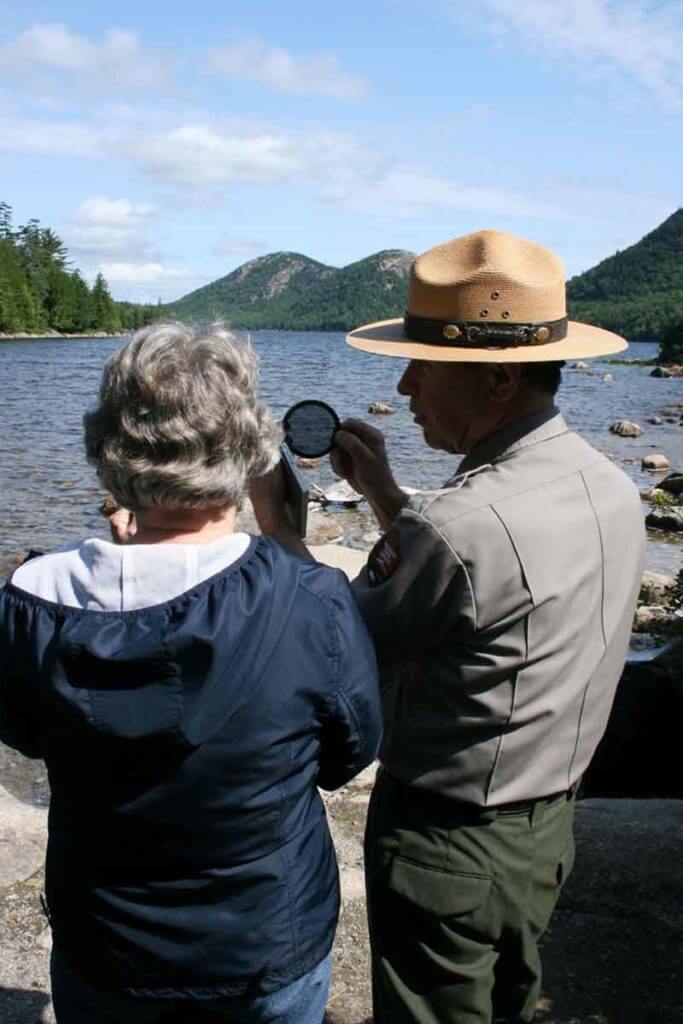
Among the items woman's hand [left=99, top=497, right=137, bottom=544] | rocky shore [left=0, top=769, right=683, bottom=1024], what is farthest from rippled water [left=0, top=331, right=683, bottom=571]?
rocky shore [left=0, top=769, right=683, bottom=1024]

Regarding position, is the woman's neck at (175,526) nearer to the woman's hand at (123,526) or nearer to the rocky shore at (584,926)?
the woman's hand at (123,526)

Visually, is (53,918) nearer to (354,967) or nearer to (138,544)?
(138,544)

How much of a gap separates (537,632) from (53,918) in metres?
1.19

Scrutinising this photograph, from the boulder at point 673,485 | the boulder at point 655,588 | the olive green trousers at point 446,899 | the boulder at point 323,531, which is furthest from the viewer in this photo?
the boulder at point 673,485

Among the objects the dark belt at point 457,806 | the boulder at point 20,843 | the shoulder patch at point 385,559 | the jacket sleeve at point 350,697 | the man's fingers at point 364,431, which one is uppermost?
the man's fingers at point 364,431

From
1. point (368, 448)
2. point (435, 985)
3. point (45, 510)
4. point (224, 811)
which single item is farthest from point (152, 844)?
point (45, 510)

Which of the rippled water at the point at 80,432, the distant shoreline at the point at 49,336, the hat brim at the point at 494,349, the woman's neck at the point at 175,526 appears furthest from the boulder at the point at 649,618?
the distant shoreline at the point at 49,336

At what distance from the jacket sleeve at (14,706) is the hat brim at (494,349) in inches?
43.6

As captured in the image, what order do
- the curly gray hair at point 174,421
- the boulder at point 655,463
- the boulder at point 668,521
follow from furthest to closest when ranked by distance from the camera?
1. the boulder at point 655,463
2. the boulder at point 668,521
3. the curly gray hair at point 174,421

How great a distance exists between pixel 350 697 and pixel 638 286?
164029 millimetres

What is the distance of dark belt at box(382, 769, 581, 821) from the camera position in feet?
7.13

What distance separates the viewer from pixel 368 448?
253 centimetres

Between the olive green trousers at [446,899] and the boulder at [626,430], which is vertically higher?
the olive green trousers at [446,899]

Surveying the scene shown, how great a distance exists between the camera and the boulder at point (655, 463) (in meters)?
19.6
